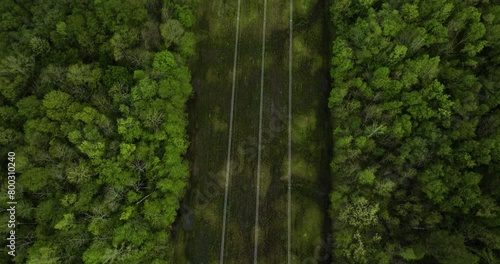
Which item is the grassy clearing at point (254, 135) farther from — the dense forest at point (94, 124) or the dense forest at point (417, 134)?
the dense forest at point (94, 124)

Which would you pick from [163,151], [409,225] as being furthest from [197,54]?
[409,225]

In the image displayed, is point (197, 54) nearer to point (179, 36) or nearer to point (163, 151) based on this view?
point (179, 36)

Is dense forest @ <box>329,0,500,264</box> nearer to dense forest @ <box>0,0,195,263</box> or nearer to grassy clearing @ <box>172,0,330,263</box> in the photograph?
grassy clearing @ <box>172,0,330,263</box>

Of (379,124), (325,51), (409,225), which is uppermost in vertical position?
(325,51)

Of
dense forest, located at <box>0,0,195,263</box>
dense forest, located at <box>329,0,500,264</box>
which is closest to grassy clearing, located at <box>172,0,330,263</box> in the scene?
dense forest, located at <box>329,0,500,264</box>

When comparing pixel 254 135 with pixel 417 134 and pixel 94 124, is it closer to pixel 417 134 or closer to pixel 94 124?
pixel 94 124
